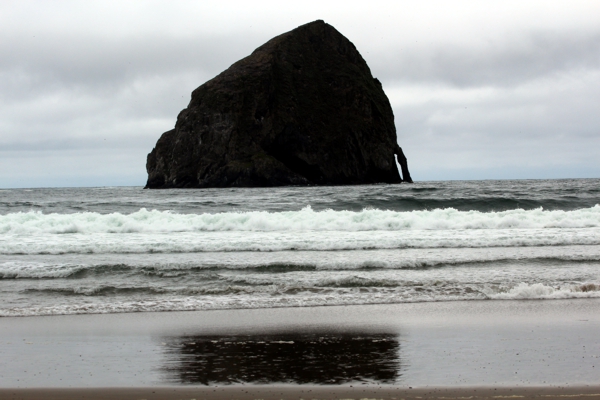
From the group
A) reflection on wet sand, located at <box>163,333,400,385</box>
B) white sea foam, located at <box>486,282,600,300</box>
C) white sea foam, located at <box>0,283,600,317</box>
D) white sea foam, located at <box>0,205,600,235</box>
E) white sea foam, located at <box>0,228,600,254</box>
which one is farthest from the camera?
white sea foam, located at <box>0,205,600,235</box>

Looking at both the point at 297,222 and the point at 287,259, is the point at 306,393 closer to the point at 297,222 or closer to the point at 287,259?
the point at 287,259

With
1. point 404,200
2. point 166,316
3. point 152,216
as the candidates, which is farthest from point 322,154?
point 166,316

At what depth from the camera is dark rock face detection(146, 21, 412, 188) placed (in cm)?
9106

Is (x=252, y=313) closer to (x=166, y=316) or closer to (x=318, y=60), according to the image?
(x=166, y=316)

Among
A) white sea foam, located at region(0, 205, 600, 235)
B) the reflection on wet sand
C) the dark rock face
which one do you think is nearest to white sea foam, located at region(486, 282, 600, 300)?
the reflection on wet sand

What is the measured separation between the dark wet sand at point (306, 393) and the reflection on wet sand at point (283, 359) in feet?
0.63

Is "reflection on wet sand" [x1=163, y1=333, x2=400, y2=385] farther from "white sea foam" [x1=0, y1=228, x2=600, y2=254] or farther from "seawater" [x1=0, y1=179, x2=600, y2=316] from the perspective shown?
"white sea foam" [x1=0, y1=228, x2=600, y2=254]

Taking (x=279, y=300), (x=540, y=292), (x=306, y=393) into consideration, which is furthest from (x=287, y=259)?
(x=306, y=393)

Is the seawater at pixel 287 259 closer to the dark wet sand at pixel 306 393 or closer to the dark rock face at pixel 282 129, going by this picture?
the dark wet sand at pixel 306 393

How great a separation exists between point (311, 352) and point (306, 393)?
1.22 m

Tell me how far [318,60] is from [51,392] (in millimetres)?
107756

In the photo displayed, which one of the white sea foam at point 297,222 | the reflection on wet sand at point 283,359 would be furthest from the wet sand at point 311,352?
the white sea foam at point 297,222

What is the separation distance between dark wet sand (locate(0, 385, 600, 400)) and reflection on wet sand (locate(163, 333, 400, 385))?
0.19 metres

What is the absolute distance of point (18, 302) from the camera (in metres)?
8.46
